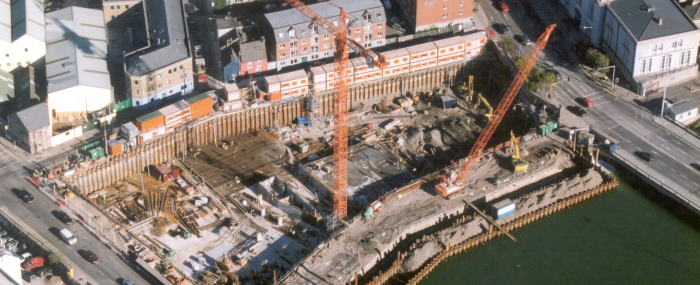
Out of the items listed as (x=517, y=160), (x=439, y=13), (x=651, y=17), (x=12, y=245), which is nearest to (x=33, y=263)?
(x=12, y=245)

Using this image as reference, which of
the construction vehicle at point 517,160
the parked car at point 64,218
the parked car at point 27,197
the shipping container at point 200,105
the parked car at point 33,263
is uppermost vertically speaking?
the shipping container at point 200,105

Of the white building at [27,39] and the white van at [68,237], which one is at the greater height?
the white building at [27,39]

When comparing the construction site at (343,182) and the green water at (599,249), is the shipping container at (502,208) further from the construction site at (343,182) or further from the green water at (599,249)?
the green water at (599,249)

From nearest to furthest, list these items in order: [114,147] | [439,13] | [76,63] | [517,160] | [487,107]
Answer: [114,147] < [517,160] < [76,63] < [487,107] < [439,13]

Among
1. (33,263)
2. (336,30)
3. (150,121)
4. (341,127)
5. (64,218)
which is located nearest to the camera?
(33,263)

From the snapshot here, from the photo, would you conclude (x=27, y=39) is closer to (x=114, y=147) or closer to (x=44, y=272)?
(x=114, y=147)

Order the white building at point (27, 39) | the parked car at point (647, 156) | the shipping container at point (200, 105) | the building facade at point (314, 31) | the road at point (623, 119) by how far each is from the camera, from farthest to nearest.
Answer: the building facade at point (314, 31) → the white building at point (27, 39) → the shipping container at point (200, 105) → the parked car at point (647, 156) → the road at point (623, 119)

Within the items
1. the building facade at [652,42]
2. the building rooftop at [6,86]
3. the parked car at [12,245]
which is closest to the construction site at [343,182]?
the parked car at [12,245]
